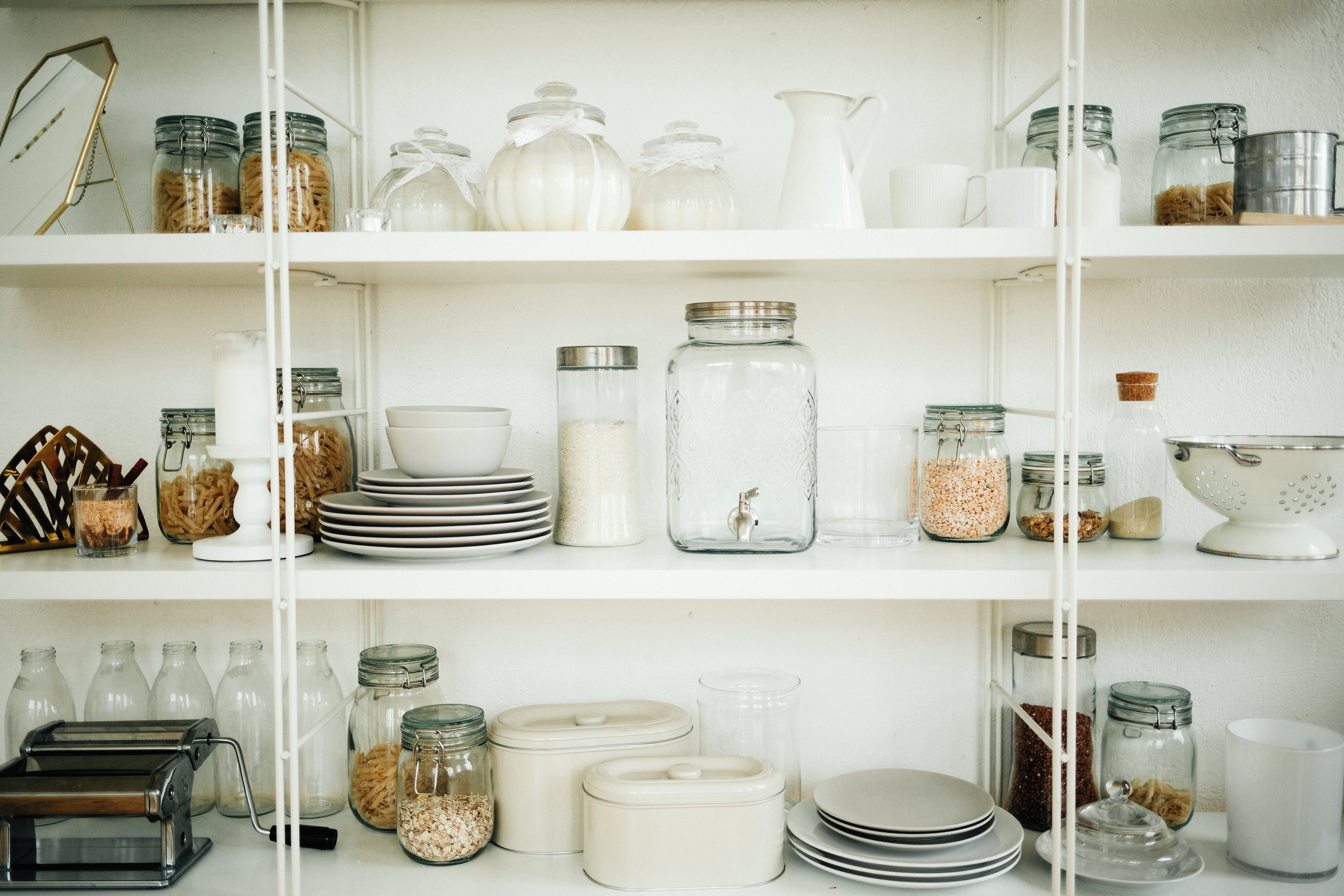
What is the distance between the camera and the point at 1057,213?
1088 mm

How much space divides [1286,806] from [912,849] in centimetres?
48

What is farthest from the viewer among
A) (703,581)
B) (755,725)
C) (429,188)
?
(755,725)

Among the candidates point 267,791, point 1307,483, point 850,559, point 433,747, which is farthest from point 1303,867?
point 267,791

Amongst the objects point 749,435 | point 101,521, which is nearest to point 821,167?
point 749,435

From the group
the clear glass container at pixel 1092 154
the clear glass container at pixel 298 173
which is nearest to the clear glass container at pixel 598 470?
the clear glass container at pixel 298 173

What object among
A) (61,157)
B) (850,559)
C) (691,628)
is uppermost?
(61,157)

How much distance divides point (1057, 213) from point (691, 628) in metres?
0.81

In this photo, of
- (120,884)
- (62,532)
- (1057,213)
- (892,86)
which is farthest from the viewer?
(892,86)

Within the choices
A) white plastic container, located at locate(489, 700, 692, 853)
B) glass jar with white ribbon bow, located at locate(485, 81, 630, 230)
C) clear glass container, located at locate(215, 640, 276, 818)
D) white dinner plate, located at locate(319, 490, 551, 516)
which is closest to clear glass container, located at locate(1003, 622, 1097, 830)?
white plastic container, located at locate(489, 700, 692, 853)

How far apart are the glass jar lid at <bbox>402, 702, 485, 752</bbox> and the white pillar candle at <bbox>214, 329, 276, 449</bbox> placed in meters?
0.42

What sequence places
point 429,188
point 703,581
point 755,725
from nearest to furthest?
point 703,581 → point 429,188 → point 755,725

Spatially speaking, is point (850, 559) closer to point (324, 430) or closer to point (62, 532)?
point (324, 430)

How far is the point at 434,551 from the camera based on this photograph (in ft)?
3.80

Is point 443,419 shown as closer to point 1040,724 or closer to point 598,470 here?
point 598,470
